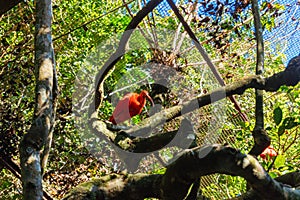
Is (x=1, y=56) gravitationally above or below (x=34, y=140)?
above

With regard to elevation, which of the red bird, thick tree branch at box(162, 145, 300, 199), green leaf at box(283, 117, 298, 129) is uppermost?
the red bird

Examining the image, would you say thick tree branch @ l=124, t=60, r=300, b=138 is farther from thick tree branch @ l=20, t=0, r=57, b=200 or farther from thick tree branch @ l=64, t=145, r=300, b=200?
thick tree branch @ l=20, t=0, r=57, b=200

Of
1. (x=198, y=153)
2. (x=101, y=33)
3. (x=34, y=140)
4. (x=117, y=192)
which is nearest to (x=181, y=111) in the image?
(x=117, y=192)

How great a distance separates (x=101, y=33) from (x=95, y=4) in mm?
298

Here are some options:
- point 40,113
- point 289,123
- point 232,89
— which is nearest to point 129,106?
point 232,89

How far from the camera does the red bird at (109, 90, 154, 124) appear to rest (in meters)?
2.93

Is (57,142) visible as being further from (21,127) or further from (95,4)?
(95,4)

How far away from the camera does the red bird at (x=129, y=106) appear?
2.93 meters

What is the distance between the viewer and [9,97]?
2.99m

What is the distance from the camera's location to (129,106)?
2932 millimetres

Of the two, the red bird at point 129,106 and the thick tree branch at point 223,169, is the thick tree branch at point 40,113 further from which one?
the red bird at point 129,106

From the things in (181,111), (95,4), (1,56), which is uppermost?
(95,4)

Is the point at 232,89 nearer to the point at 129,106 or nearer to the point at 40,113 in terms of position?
the point at 40,113

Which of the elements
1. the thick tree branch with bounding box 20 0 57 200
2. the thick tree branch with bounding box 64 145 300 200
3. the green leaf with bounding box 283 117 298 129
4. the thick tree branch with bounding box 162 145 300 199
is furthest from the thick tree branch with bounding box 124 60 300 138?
the thick tree branch with bounding box 20 0 57 200
